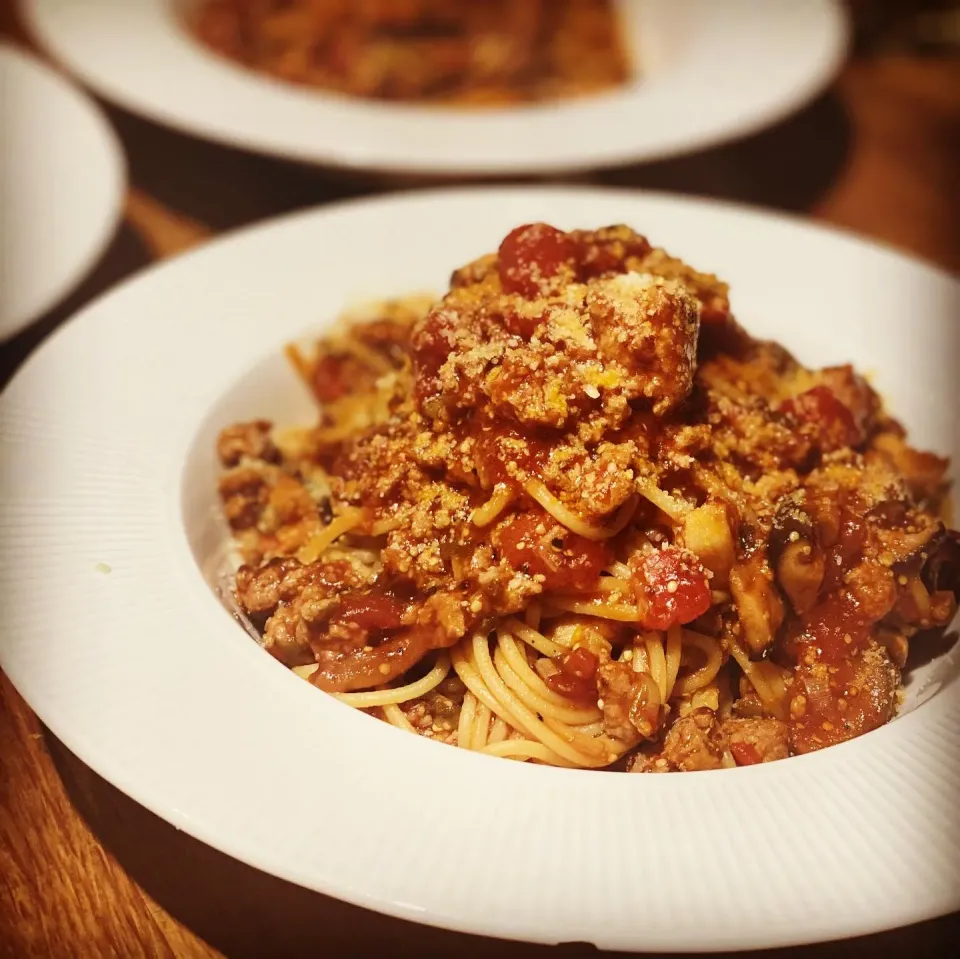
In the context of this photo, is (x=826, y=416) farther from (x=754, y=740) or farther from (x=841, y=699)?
(x=754, y=740)

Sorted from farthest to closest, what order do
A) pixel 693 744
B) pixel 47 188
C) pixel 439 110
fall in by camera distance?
pixel 439 110 < pixel 47 188 < pixel 693 744

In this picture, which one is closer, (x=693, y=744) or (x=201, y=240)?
(x=693, y=744)

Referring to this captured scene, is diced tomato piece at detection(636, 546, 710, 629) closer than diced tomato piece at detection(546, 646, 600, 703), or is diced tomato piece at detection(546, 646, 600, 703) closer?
diced tomato piece at detection(636, 546, 710, 629)

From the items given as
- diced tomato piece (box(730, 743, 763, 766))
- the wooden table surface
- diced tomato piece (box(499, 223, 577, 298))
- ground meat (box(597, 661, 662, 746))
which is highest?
diced tomato piece (box(499, 223, 577, 298))

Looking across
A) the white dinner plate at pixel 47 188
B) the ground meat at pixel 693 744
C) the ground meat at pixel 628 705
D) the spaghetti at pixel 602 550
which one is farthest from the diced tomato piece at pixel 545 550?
the white dinner plate at pixel 47 188

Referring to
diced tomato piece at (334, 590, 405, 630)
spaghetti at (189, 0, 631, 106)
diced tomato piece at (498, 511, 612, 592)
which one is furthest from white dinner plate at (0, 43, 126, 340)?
diced tomato piece at (498, 511, 612, 592)

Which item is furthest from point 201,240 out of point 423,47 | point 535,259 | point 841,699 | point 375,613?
point 841,699

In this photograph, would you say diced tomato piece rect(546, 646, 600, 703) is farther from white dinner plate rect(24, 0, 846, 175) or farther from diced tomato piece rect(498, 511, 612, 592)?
white dinner plate rect(24, 0, 846, 175)

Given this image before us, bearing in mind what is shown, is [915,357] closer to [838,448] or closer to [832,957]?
[838,448]

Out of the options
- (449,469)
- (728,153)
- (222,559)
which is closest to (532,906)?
(449,469)
